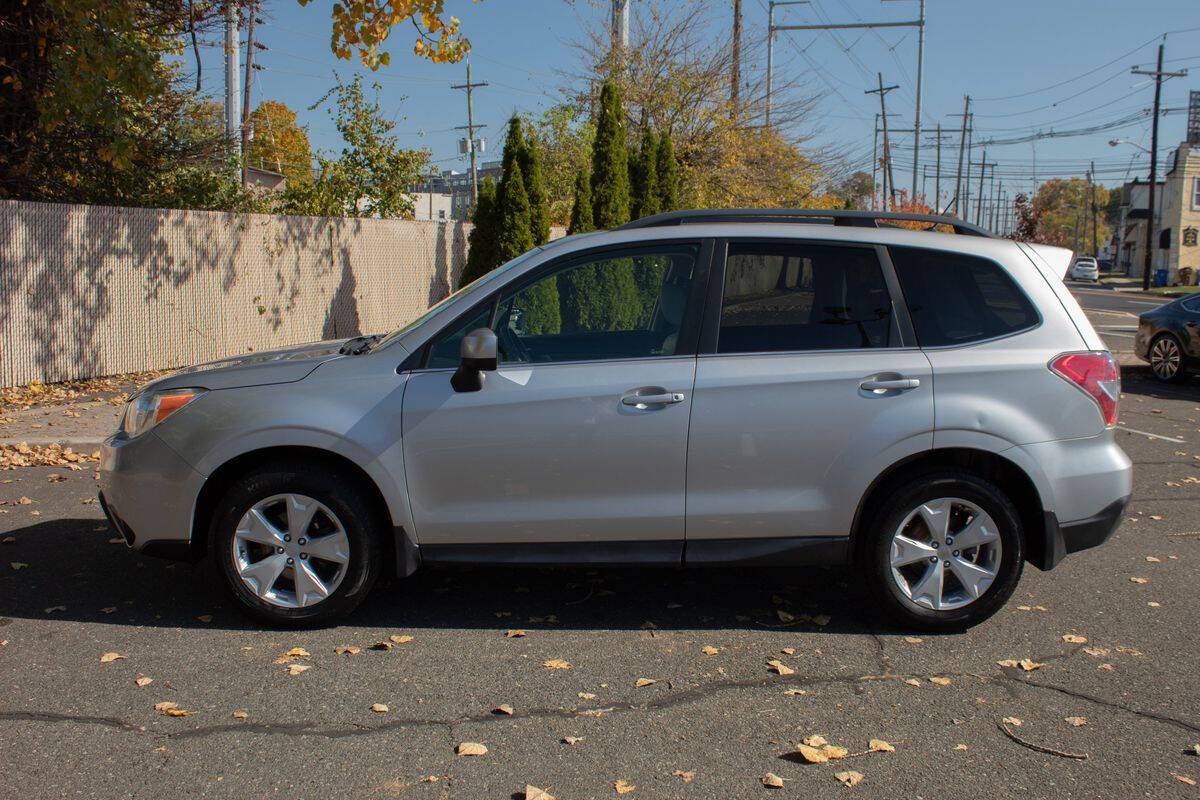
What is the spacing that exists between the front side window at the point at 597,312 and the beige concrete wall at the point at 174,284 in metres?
9.43

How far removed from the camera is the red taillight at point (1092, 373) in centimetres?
507

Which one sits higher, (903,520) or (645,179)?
(645,179)

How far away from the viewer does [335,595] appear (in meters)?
5.05

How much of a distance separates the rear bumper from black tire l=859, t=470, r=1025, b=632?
13 cm

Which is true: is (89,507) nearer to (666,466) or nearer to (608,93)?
(666,466)

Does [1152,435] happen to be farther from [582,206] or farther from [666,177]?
[666,177]

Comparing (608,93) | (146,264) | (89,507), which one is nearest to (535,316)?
(89,507)

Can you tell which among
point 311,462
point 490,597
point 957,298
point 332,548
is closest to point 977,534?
point 957,298

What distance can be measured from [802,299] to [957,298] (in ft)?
2.41

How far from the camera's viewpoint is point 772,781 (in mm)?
3707

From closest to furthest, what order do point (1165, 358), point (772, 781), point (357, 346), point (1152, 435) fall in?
1. point (772, 781)
2. point (357, 346)
3. point (1152, 435)
4. point (1165, 358)

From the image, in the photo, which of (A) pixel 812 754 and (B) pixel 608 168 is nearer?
(A) pixel 812 754

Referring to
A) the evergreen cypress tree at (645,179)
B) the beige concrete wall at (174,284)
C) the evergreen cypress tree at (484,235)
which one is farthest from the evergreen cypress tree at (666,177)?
the beige concrete wall at (174,284)

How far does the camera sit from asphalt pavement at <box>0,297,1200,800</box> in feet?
12.3
